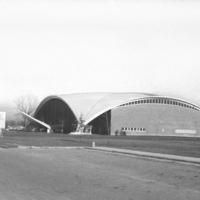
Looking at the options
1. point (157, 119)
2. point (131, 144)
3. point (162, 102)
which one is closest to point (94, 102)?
point (157, 119)

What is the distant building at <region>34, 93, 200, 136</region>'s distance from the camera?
317ft

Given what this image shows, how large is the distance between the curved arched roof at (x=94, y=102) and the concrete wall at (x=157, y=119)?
229cm

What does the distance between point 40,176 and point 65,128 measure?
91.8 m

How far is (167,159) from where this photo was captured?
21.6 meters

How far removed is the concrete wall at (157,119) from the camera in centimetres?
9681

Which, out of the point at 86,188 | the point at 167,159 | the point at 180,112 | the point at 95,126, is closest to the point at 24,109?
the point at 95,126

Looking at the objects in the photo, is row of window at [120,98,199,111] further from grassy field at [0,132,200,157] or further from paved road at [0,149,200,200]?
paved road at [0,149,200,200]

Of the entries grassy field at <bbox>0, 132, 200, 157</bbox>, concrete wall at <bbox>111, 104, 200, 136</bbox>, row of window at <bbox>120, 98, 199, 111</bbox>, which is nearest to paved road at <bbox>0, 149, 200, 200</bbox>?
grassy field at <bbox>0, 132, 200, 157</bbox>

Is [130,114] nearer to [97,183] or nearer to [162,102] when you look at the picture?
[162,102]

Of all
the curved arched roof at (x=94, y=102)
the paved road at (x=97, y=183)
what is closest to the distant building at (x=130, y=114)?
the curved arched roof at (x=94, y=102)

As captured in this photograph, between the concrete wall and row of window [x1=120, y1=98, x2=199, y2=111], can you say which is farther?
row of window [x1=120, y1=98, x2=199, y2=111]

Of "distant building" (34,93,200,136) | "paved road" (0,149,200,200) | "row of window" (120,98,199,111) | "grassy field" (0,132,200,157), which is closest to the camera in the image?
"paved road" (0,149,200,200)

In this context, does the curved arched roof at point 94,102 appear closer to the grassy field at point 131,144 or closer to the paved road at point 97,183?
the grassy field at point 131,144

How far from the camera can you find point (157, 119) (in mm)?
99812
